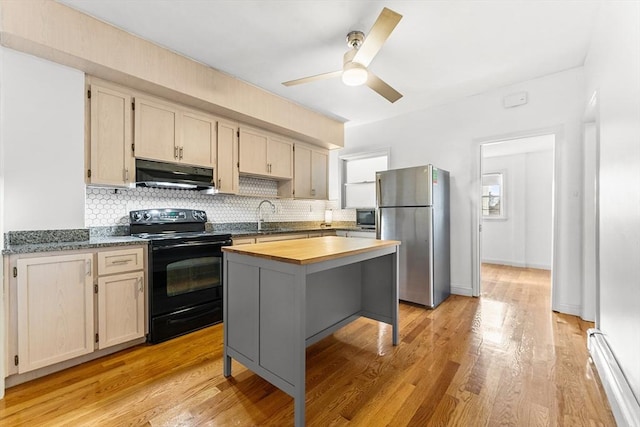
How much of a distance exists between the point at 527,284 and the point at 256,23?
4.98m

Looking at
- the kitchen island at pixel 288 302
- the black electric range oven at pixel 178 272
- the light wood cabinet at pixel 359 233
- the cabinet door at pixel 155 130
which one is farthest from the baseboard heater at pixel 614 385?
the cabinet door at pixel 155 130

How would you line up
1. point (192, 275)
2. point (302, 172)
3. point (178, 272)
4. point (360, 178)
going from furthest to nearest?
point (360, 178), point (302, 172), point (192, 275), point (178, 272)

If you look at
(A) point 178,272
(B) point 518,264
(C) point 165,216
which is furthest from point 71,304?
(B) point 518,264

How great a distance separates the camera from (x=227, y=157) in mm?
3242

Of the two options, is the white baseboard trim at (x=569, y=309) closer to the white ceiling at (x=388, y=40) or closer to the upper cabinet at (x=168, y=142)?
the white ceiling at (x=388, y=40)

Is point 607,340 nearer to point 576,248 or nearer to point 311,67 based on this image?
point 576,248

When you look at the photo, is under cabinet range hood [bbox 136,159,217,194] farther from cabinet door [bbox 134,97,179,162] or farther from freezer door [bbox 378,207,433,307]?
freezer door [bbox 378,207,433,307]

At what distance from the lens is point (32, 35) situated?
1.85 metres

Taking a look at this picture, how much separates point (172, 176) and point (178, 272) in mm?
957

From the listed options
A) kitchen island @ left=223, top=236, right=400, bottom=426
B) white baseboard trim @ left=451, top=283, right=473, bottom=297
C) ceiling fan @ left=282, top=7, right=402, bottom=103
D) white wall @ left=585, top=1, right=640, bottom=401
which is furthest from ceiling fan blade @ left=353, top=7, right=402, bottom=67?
white baseboard trim @ left=451, top=283, right=473, bottom=297

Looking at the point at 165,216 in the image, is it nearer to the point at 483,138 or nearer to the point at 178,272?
the point at 178,272

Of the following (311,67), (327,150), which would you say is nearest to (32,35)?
(311,67)

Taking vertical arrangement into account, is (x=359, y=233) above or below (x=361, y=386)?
above

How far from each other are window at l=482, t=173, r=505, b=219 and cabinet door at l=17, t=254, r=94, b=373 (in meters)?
6.68
